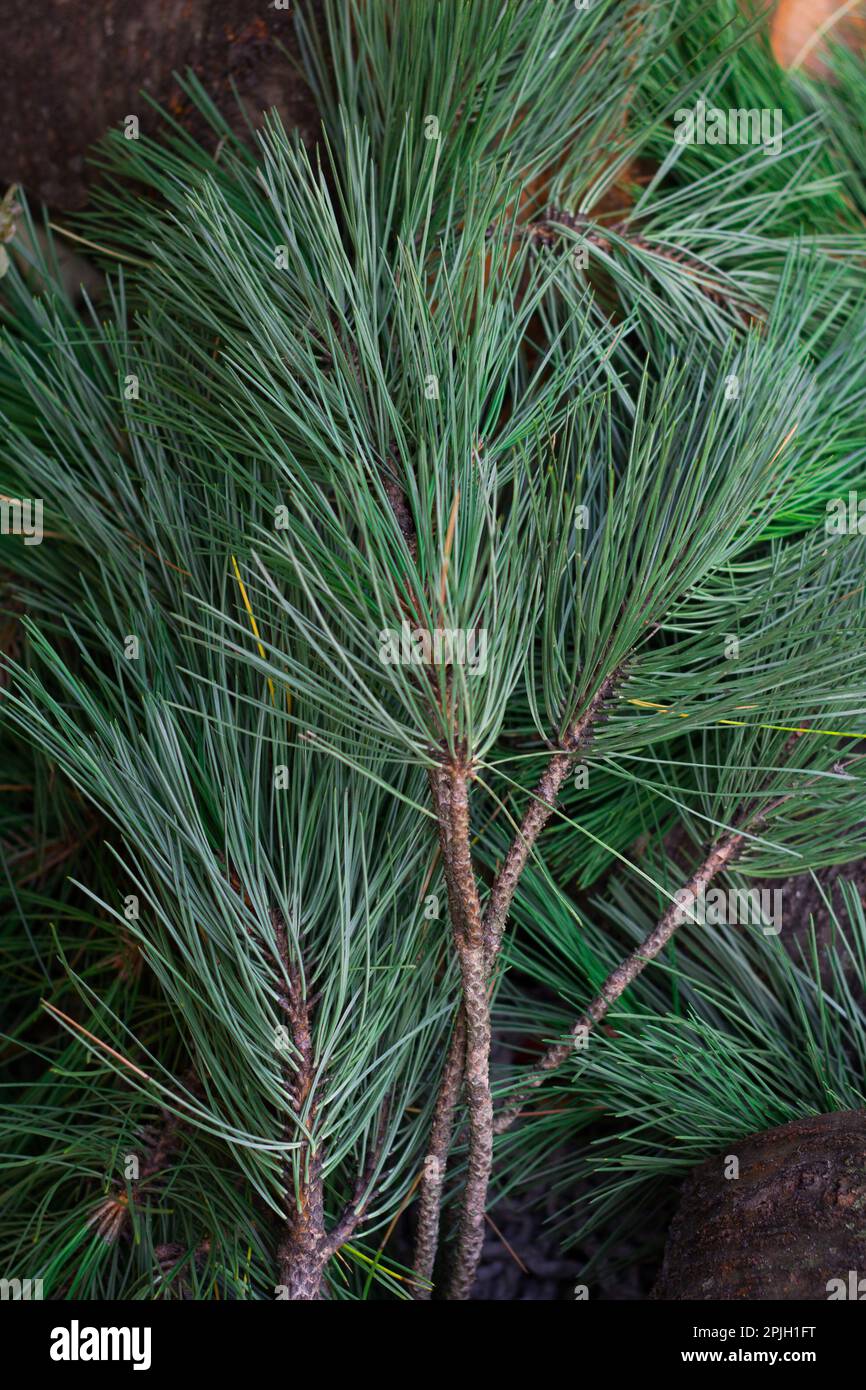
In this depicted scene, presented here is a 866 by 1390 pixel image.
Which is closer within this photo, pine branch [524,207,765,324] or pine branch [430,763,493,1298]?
pine branch [430,763,493,1298]

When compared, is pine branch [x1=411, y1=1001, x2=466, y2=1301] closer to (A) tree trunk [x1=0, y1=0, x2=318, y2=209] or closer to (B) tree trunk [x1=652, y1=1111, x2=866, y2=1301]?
(B) tree trunk [x1=652, y1=1111, x2=866, y2=1301]

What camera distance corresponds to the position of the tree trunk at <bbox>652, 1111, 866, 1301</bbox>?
0.41m

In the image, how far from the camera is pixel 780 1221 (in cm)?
44

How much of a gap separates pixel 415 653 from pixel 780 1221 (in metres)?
0.28

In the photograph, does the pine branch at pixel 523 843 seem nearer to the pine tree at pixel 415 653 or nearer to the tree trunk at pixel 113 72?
the pine tree at pixel 415 653

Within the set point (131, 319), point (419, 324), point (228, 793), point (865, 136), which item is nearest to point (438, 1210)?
point (228, 793)

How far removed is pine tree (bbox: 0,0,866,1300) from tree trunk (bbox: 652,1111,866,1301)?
0.04 metres

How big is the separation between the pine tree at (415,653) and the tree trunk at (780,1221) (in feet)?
0.13

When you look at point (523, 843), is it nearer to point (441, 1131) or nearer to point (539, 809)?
point (539, 809)

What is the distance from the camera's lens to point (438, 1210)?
1.53 feet

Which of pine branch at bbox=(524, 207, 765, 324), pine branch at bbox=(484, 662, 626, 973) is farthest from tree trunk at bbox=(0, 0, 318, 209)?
pine branch at bbox=(484, 662, 626, 973)
